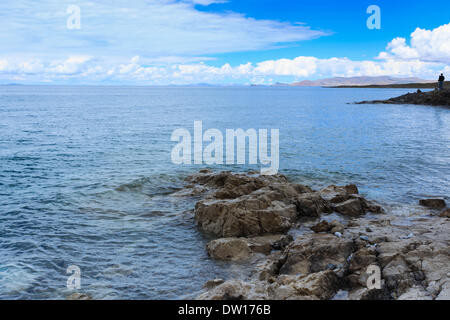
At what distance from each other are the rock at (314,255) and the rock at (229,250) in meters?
1.56

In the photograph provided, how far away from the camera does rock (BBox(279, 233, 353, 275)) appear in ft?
38.8

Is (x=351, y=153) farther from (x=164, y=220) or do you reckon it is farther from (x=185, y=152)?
(x=164, y=220)

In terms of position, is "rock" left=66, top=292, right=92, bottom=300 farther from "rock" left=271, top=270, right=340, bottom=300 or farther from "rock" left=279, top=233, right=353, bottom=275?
"rock" left=279, top=233, right=353, bottom=275

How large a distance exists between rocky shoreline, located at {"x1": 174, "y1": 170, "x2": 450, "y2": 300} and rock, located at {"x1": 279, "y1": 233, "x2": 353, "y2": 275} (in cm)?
3

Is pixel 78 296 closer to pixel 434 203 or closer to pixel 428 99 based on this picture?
pixel 434 203

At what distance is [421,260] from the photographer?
437 inches

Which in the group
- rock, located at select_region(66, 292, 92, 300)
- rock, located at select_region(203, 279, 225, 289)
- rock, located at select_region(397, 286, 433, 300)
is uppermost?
rock, located at select_region(397, 286, 433, 300)

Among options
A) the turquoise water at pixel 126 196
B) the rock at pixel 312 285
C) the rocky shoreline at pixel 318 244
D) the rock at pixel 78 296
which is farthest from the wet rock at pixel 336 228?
the rock at pixel 78 296

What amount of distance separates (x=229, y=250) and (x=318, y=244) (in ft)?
10.4

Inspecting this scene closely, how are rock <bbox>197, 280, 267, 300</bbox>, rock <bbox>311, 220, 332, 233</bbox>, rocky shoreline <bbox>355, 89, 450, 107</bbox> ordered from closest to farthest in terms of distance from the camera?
rock <bbox>197, 280, 267, 300</bbox>, rock <bbox>311, 220, 332, 233</bbox>, rocky shoreline <bbox>355, 89, 450, 107</bbox>

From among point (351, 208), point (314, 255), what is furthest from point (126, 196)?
point (314, 255)

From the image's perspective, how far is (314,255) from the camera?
1227cm

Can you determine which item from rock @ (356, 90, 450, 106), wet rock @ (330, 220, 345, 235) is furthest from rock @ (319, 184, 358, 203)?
rock @ (356, 90, 450, 106)

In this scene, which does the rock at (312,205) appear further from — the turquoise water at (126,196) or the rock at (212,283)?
the rock at (212,283)
